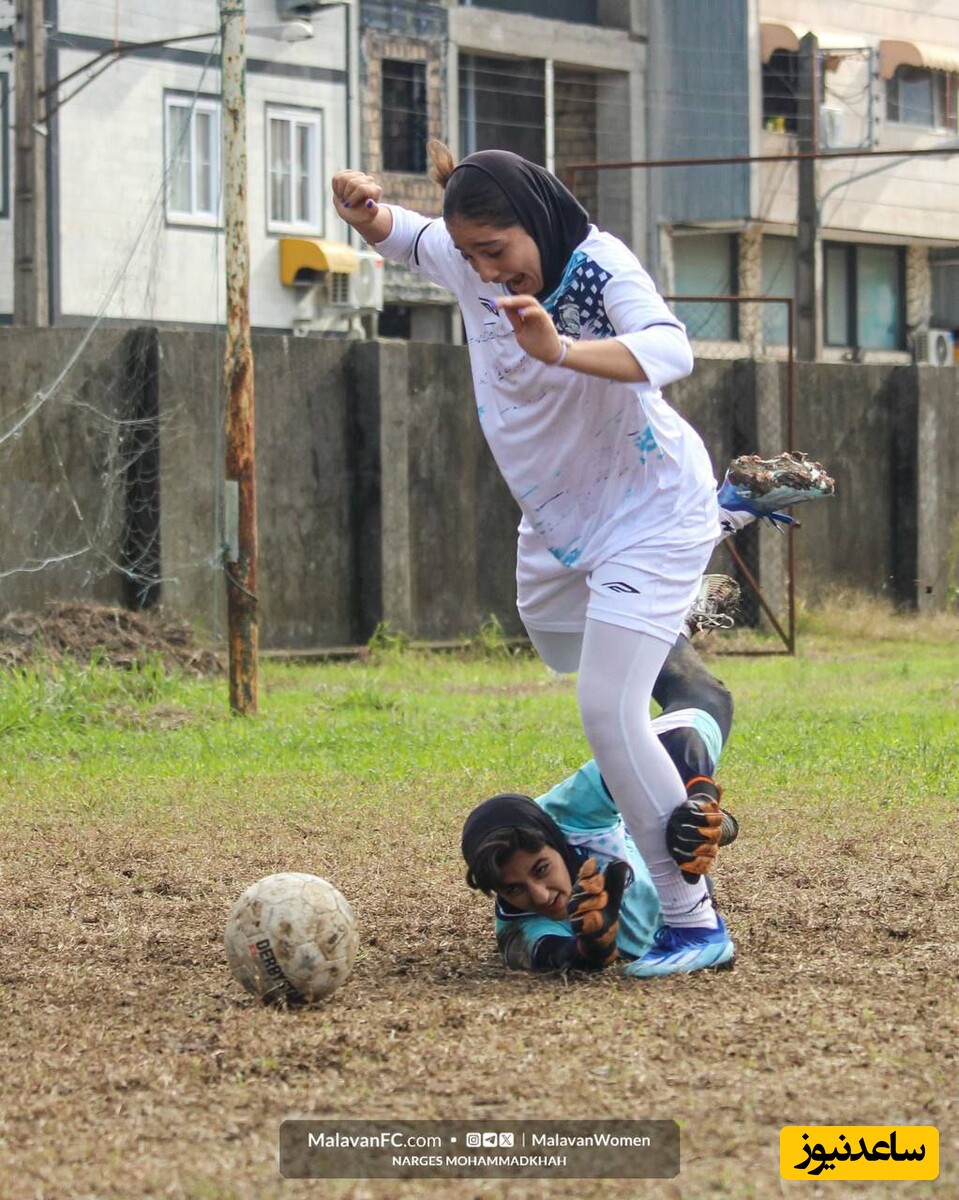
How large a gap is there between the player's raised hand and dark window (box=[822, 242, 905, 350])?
32477 mm

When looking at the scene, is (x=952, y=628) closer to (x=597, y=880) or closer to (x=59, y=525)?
(x=59, y=525)

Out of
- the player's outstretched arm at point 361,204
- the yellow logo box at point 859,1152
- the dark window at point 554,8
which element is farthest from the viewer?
the dark window at point 554,8

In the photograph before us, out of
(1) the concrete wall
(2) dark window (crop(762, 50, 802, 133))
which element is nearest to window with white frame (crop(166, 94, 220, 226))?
(1) the concrete wall

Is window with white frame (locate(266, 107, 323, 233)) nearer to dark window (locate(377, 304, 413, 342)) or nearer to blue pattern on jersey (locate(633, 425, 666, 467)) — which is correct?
dark window (locate(377, 304, 413, 342))

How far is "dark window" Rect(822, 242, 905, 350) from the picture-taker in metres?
36.3

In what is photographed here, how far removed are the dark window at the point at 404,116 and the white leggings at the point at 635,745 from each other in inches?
989

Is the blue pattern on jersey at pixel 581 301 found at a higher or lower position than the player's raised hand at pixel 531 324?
higher

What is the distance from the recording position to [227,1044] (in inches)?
172

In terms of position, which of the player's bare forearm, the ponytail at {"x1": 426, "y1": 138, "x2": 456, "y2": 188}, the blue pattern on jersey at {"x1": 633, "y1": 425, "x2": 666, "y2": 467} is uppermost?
the ponytail at {"x1": 426, "y1": 138, "x2": 456, "y2": 188}

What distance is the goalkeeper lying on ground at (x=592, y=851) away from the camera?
502 centimetres

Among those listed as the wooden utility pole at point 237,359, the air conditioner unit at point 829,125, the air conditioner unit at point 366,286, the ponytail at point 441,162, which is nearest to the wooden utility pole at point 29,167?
the air conditioner unit at point 366,286

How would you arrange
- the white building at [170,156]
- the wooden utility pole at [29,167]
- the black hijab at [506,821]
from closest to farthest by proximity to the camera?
1. the black hijab at [506,821]
2. the wooden utility pole at [29,167]
3. the white building at [170,156]

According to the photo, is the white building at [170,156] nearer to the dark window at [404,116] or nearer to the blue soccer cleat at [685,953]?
the dark window at [404,116]

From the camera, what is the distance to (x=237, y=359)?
424 inches
